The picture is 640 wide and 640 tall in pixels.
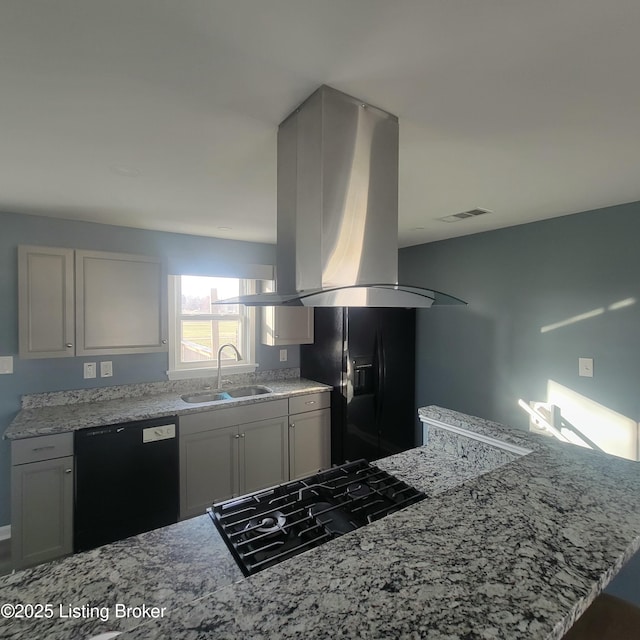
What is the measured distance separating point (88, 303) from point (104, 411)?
769mm

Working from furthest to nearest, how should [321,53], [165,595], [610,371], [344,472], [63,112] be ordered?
[610,371]
[344,472]
[63,112]
[321,53]
[165,595]

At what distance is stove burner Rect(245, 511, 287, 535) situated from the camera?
1.07 meters

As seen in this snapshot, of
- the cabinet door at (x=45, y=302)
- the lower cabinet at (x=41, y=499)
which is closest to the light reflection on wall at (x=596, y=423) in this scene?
the lower cabinet at (x=41, y=499)

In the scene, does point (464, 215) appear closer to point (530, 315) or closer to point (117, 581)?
point (530, 315)

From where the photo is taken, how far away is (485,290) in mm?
3145

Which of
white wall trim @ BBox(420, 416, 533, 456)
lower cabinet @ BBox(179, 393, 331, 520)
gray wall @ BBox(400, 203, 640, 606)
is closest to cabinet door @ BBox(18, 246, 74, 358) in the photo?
lower cabinet @ BBox(179, 393, 331, 520)

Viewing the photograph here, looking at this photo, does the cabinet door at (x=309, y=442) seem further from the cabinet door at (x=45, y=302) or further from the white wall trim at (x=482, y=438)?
the cabinet door at (x=45, y=302)

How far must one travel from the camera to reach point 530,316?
2.83m

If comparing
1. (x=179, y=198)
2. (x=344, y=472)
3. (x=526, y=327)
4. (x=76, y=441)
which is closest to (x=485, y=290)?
(x=526, y=327)

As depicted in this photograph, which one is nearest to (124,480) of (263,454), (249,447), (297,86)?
(249,447)

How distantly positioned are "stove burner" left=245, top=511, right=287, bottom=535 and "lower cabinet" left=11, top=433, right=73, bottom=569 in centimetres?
165

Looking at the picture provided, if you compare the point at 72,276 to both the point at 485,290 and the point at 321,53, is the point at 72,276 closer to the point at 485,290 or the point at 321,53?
the point at 321,53

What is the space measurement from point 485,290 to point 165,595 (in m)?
3.12

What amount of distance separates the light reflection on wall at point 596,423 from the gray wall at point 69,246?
302 centimetres
